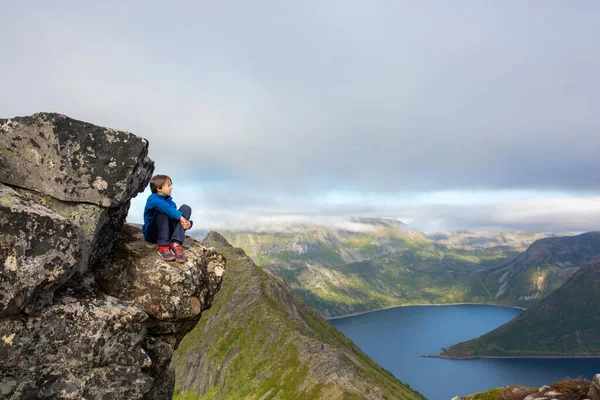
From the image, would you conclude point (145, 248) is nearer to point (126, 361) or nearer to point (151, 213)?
point (151, 213)

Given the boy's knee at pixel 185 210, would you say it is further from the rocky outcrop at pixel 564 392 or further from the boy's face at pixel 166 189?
the rocky outcrop at pixel 564 392

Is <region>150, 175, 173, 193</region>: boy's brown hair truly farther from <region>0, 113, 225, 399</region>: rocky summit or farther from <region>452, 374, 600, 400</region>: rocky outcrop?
<region>452, 374, 600, 400</region>: rocky outcrop

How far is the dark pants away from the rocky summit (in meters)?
1.06

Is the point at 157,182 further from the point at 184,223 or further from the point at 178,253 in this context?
the point at 178,253

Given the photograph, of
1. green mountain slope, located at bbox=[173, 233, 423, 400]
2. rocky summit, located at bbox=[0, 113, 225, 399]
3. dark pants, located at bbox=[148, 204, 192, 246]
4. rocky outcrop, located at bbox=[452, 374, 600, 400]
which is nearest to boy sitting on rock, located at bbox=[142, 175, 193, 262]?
dark pants, located at bbox=[148, 204, 192, 246]

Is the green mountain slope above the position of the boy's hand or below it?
below

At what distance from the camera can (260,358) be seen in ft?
317

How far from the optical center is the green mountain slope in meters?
76.9

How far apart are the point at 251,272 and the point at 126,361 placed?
142149mm

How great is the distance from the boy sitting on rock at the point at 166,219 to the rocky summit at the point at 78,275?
54cm

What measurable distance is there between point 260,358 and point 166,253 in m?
92.8

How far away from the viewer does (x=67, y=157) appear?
41.8 feet

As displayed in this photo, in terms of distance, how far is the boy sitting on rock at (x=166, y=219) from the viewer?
1512cm

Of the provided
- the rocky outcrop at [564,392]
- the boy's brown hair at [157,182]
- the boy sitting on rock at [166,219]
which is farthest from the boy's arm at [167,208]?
the rocky outcrop at [564,392]
